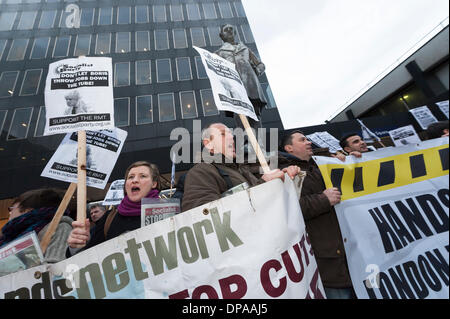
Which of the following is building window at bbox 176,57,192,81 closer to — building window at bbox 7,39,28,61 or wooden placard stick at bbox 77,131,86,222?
building window at bbox 7,39,28,61

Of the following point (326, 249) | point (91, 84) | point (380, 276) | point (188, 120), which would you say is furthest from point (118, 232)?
point (188, 120)

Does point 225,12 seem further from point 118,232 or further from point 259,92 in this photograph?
point 118,232

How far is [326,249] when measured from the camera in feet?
6.23

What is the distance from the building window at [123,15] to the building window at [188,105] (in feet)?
31.1

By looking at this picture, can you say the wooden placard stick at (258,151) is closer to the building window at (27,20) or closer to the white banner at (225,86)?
the white banner at (225,86)

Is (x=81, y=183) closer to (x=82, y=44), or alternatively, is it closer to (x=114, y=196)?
(x=114, y=196)

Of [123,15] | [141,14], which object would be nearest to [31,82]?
[123,15]

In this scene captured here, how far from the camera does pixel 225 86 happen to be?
2.19 m

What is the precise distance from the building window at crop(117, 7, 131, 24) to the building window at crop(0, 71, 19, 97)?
28.9 feet

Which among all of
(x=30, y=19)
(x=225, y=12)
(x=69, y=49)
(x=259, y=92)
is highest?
(x=30, y=19)

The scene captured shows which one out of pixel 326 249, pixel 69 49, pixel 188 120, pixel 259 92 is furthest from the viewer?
pixel 69 49

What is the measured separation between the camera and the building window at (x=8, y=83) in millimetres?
14703

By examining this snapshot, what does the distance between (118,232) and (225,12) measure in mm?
21557

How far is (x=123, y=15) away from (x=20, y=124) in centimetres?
1214
